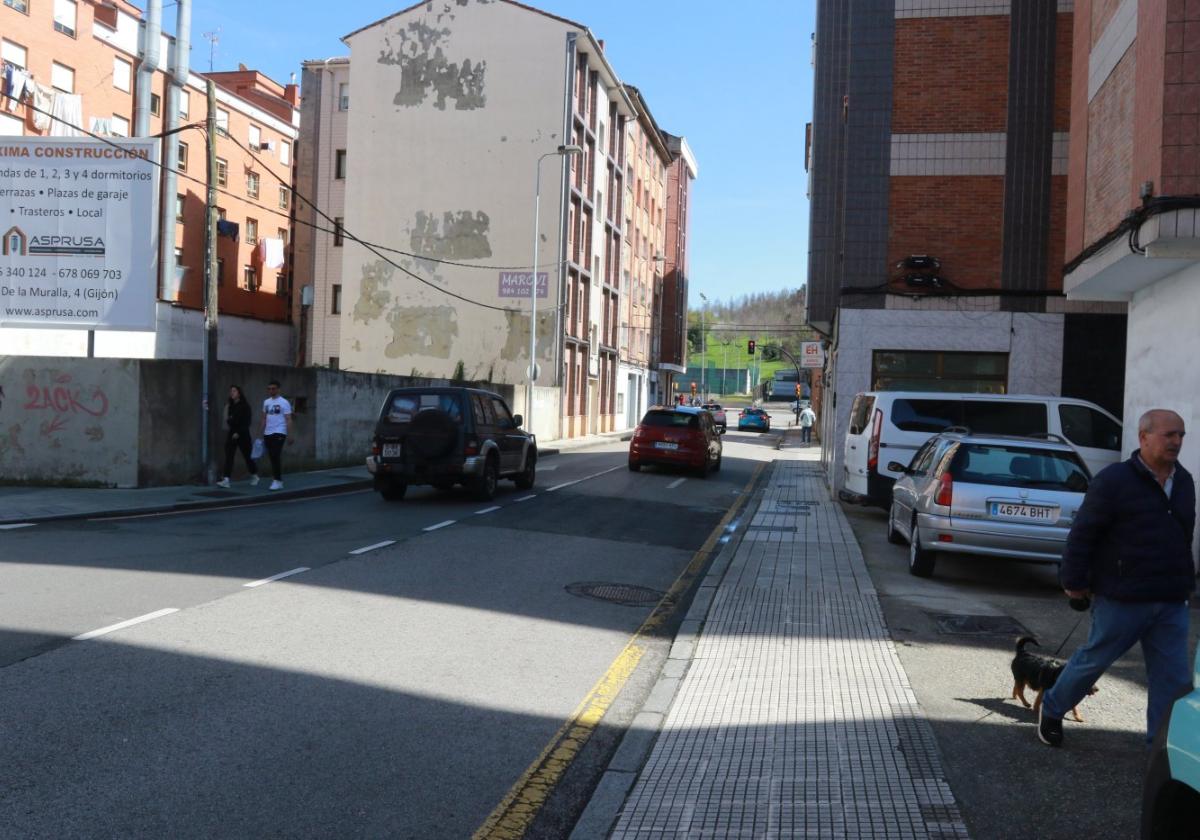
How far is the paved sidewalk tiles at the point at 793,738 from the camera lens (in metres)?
4.26

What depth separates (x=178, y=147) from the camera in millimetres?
40031

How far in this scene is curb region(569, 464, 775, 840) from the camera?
14.2ft

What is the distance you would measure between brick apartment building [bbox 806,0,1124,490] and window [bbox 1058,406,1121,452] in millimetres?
4377

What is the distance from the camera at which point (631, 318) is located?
66.1 m

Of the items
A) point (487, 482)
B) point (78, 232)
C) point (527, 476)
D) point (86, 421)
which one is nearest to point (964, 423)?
point (487, 482)

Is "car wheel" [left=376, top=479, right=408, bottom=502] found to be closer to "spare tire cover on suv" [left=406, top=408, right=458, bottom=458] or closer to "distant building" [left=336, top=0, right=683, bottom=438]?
"spare tire cover on suv" [left=406, top=408, right=458, bottom=458]

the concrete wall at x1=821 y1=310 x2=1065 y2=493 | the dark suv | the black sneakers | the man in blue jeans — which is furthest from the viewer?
the concrete wall at x1=821 y1=310 x2=1065 y2=493

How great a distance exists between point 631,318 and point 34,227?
4817cm

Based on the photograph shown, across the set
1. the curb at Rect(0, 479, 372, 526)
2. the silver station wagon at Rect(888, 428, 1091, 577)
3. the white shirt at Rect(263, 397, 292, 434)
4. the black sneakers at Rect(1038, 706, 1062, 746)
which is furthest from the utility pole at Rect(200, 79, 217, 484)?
the black sneakers at Rect(1038, 706, 1062, 746)

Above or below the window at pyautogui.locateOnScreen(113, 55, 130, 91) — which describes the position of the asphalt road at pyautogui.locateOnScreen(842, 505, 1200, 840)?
below

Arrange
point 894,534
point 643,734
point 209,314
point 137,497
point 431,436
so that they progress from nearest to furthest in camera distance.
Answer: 1. point 643,734
2. point 894,534
3. point 137,497
4. point 431,436
5. point 209,314

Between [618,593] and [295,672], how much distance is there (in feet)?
12.6

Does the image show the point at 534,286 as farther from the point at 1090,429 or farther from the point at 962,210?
the point at 1090,429

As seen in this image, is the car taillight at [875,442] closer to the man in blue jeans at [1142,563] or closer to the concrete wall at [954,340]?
the concrete wall at [954,340]
